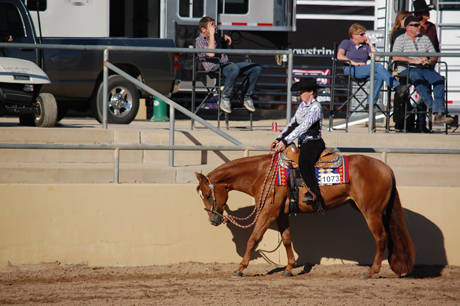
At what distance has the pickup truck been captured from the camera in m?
9.25

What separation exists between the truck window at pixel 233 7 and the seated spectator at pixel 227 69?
420 cm

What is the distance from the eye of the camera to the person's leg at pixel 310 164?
6180 mm

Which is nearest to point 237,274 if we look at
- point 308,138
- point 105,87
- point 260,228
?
point 260,228

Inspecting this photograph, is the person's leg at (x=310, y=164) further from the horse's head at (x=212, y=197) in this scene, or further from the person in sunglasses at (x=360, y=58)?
the person in sunglasses at (x=360, y=58)

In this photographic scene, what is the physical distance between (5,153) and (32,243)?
1.60 metres

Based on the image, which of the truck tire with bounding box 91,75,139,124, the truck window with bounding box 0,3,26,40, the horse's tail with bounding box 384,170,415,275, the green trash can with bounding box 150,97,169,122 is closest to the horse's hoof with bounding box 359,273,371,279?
the horse's tail with bounding box 384,170,415,275

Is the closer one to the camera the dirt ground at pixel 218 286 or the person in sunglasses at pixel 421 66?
the dirt ground at pixel 218 286

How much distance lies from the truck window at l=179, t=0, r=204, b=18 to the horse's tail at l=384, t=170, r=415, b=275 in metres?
7.93

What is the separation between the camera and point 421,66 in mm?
8953

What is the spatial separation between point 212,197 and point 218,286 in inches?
40.2

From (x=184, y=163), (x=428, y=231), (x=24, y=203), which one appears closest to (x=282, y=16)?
(x=184, y=163)

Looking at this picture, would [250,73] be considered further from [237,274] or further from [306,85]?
[237,274]

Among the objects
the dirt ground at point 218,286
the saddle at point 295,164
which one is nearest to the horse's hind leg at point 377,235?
the dirt ground at point 218,286

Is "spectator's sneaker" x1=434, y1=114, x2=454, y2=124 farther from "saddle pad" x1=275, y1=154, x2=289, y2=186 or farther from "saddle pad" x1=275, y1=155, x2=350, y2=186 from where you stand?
"saddle pad" x1=275, y1=154, x2=289, y2=186
